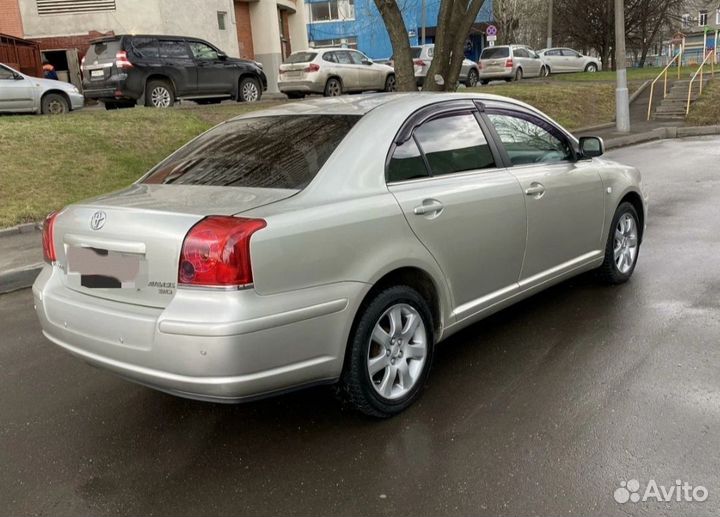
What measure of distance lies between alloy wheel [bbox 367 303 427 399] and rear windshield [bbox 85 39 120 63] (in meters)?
14.3

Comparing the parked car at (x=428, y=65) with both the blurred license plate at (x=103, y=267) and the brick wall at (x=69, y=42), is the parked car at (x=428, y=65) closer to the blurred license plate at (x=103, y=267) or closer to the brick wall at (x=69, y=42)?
the brick wall at (x=69, y=42)

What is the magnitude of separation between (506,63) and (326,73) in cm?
1343

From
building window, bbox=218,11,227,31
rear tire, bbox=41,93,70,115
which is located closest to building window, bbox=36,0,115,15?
building window, bbox=218,11,227,31

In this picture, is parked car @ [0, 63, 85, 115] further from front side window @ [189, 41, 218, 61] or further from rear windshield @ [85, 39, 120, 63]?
front side window @ [189, 41, 218, 61]

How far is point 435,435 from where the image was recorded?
337cm

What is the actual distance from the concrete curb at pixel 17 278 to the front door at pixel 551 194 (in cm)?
476

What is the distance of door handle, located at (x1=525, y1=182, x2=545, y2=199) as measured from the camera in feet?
14.2

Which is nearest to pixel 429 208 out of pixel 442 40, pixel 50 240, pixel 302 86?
pixel 50 240

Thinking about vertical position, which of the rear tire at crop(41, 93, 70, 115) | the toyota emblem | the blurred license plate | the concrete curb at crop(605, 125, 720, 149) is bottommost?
the concrete curb at crop(605, 125, 720, 149)

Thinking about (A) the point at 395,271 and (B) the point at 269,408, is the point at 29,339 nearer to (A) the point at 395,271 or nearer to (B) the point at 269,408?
(B) the point at 269,408

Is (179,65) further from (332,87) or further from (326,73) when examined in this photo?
(332,87)

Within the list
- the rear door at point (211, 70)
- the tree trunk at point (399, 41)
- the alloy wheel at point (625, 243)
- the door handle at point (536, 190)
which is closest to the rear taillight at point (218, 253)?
the door handle at point (536, 190)

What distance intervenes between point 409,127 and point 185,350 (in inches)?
69.8

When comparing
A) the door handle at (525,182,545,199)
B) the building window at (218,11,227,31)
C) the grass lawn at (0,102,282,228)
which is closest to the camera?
the door handle at (525,182,545,199)
